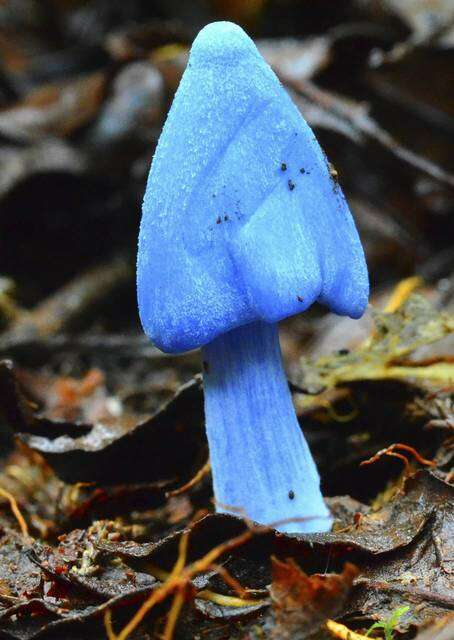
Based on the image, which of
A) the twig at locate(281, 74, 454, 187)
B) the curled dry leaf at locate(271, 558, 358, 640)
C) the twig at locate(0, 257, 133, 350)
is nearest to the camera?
the curled dry leaf at locate(271, 558, 358, 640)

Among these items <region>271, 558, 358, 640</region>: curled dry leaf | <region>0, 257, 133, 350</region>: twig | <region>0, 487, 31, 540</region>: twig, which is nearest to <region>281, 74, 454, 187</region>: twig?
<region>0, 257, 133, 350</region>: twig

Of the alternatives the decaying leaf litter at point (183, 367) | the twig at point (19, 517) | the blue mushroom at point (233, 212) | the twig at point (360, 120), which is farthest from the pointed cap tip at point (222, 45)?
the twig at point (360, 120)

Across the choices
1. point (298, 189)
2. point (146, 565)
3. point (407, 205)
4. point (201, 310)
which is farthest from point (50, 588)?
point (407, 205)

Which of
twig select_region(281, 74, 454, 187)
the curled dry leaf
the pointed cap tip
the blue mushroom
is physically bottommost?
the curled dry leaf

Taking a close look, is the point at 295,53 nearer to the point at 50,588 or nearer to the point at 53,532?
the point at 53,532

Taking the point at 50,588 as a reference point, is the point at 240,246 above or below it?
above

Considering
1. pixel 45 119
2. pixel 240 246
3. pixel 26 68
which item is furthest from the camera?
pixel 26 68

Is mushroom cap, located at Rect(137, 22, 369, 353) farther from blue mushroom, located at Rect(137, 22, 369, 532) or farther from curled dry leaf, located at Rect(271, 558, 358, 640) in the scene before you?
curled dry leaf, located at Rect(271, 558, 358, 640)

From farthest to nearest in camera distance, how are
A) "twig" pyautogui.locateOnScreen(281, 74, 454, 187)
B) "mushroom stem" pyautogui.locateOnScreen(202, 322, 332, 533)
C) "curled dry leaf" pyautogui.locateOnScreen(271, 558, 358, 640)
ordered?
"twig" pyautogui.locateOnScreen(281, 74, 454, 187), "mushroom stem" pyautogui.locateOnScreen(202, 322, 332, 533), "curled dry leaf" pyautogui.locateOnScreen(271, 558, 358, 640)
